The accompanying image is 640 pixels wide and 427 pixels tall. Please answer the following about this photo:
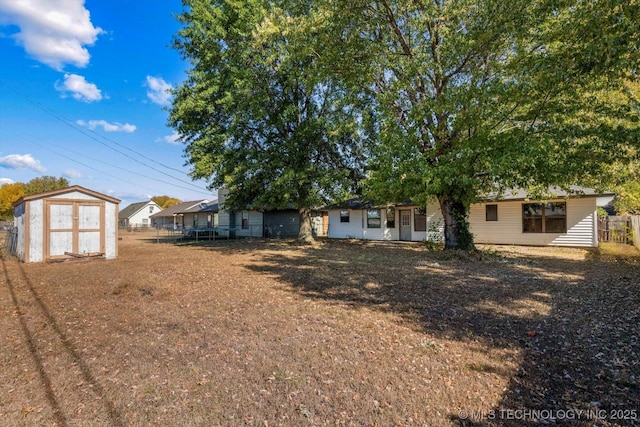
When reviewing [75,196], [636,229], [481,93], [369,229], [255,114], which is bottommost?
[369,229]

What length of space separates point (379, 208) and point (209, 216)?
2102 centimetres

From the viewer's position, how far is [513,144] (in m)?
8.98

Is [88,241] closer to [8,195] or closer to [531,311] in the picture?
[531,311]

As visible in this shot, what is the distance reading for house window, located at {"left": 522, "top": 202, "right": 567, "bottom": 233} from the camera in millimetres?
14797

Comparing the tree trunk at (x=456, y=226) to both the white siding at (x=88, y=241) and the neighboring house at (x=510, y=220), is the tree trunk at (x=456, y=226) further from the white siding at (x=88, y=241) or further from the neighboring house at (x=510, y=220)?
the white siding at (x=88, y=241)

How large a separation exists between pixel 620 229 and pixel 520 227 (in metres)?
5.15

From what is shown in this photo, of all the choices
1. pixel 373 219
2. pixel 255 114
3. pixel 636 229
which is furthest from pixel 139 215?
pixel 636 229

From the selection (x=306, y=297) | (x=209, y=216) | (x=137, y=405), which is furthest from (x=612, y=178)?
(x=209, y=216)

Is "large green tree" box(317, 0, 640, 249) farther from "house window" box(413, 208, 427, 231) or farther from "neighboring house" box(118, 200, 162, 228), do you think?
"neighboring house" box(118, 200, 162, 228)

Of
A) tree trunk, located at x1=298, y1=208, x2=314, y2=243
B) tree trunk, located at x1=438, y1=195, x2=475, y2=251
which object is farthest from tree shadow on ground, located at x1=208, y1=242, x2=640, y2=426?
tree trunk, located at x1=298, y1=208, x2=314, y2=243

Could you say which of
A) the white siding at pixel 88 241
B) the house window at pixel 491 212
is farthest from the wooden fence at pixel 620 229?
the white siding at pixel 88 241

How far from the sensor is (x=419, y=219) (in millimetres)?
19281

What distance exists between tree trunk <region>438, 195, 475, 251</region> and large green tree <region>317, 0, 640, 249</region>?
4cm

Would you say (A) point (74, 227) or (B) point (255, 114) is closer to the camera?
(A) point (74, 227)
